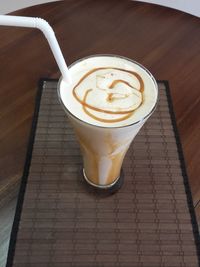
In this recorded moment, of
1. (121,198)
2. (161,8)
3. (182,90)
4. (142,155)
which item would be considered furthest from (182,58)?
(121,198)

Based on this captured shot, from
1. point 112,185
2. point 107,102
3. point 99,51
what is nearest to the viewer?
point 107,102

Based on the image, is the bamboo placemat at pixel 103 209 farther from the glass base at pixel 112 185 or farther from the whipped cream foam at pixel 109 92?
the whipped cream foam at pixel 109 92

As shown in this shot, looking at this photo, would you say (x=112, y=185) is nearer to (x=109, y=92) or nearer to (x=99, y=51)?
(x=109, y=92)

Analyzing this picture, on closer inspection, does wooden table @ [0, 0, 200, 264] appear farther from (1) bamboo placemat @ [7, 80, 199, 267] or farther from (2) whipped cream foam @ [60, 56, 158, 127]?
(2) whipped cream foam @ [60, 56, 158, 127]

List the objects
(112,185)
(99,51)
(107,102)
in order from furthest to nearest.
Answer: (99,51) → (112,185) → (107,102)

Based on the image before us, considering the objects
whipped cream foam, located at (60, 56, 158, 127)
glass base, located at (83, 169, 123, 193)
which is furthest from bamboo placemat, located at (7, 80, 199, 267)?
whipped cream foam, located at (60, 56, 158, 127)

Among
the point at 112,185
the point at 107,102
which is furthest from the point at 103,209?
the point at 107,102

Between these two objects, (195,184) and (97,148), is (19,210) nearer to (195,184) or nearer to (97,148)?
(97,148)

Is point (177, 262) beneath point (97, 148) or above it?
beneath
